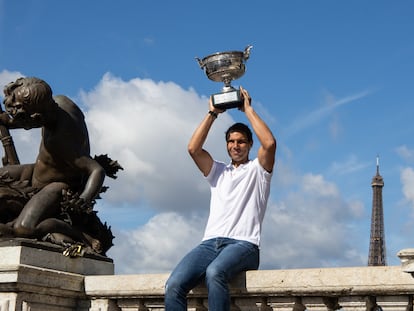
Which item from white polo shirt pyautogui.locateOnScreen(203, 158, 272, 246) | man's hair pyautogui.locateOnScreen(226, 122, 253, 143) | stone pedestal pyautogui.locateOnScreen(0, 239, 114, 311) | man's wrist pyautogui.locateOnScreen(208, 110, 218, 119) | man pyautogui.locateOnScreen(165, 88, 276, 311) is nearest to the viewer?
man pyautogui.locateOnScreen(165, 88, 276, 311)

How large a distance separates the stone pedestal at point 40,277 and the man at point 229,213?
5.31 feet

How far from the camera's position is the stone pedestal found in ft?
25.7

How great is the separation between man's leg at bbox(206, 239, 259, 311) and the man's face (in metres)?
0.80

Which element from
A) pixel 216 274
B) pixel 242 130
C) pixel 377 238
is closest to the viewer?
pixel 216 274

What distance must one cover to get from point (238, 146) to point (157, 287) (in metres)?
1.55

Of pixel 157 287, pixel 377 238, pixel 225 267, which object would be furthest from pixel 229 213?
pixel 377 238

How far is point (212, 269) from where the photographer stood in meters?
6.75

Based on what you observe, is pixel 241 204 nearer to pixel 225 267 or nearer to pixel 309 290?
pixel 225 267

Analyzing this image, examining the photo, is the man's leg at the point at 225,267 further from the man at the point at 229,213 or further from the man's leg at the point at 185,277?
the man's leg at the point at 185,277

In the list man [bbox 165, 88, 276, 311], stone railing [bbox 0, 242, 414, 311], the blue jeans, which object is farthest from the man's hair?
stone railing [bbox 0, 242, 414, 311]

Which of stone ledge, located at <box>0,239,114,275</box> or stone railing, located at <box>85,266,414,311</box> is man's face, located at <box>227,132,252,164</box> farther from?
stone ledge, located at <box>0,239,114,275</box>

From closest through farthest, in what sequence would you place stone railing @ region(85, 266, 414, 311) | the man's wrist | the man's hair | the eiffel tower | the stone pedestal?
stone railing @ region(85, 266, 414, 311)
the man's hair
the man's wrist
the stone pedestal
the eiffel tower

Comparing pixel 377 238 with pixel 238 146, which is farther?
pixel 377 238

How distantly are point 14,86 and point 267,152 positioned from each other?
320 centimetres
